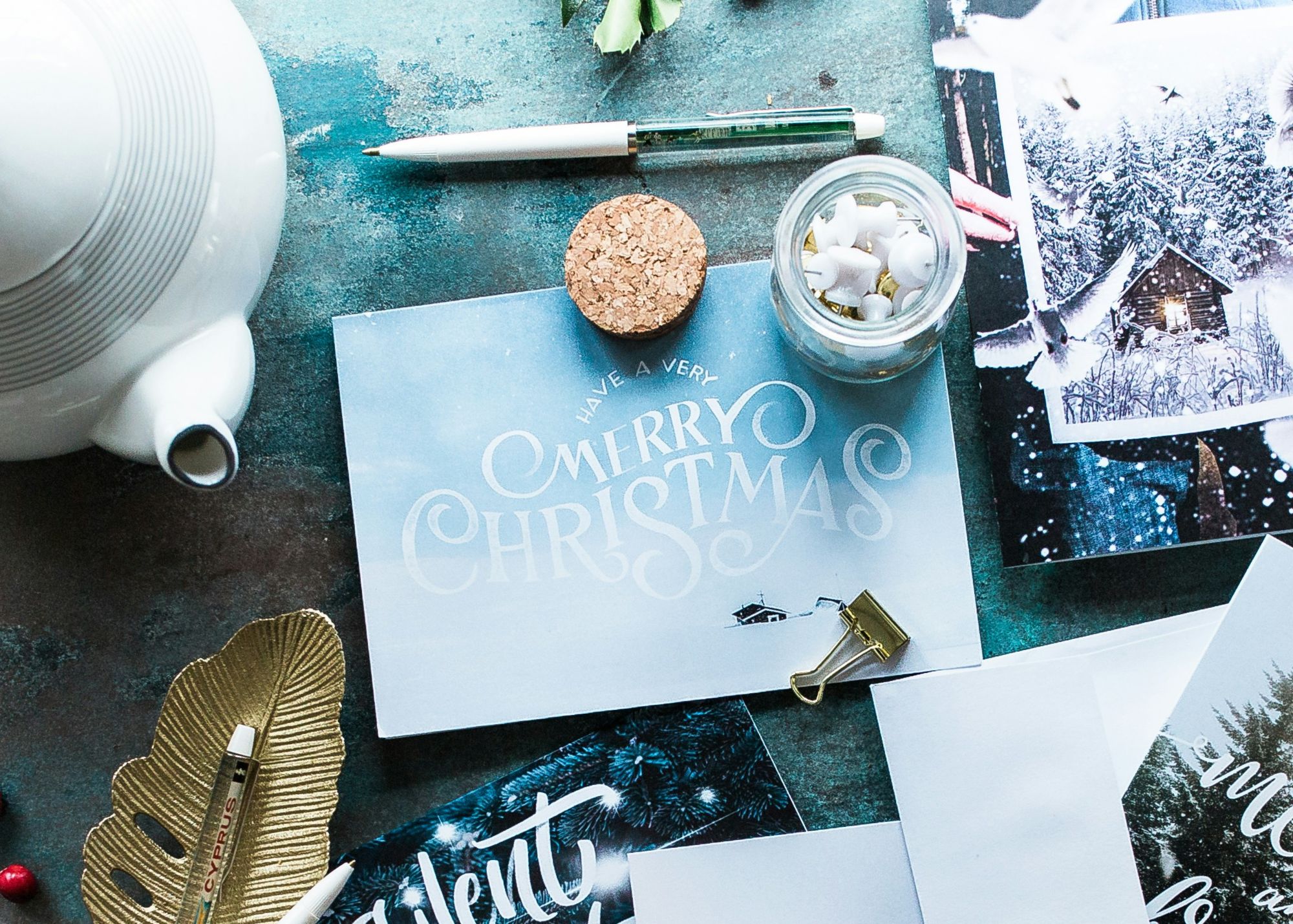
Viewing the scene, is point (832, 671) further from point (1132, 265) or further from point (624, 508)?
point (1132, 265)

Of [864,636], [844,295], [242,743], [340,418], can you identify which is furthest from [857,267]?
[242,743]

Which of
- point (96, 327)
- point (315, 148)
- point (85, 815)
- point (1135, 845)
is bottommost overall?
point (1135, 845)

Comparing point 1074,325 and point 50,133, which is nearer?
point 50,133

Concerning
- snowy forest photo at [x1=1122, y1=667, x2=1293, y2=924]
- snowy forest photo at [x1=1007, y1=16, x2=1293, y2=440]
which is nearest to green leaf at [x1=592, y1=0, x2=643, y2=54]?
snowy forest photo at [x1=1007, y1=16, x2=1293, y2=440]

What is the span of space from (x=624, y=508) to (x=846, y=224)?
0.75 ft

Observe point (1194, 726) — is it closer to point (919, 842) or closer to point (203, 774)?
point (919, 842)

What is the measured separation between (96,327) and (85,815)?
40cm

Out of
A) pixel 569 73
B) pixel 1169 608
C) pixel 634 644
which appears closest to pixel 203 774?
pixel 634 644

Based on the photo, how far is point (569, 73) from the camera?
688 millimetres

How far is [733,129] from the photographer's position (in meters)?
0.67

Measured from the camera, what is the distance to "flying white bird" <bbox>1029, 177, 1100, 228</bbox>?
26.4 inches

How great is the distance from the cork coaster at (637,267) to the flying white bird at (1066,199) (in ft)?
0.74

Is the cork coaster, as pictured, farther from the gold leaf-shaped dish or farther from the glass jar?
the gold leaf-shaped dish

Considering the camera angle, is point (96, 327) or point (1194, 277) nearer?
point (96, 327)
